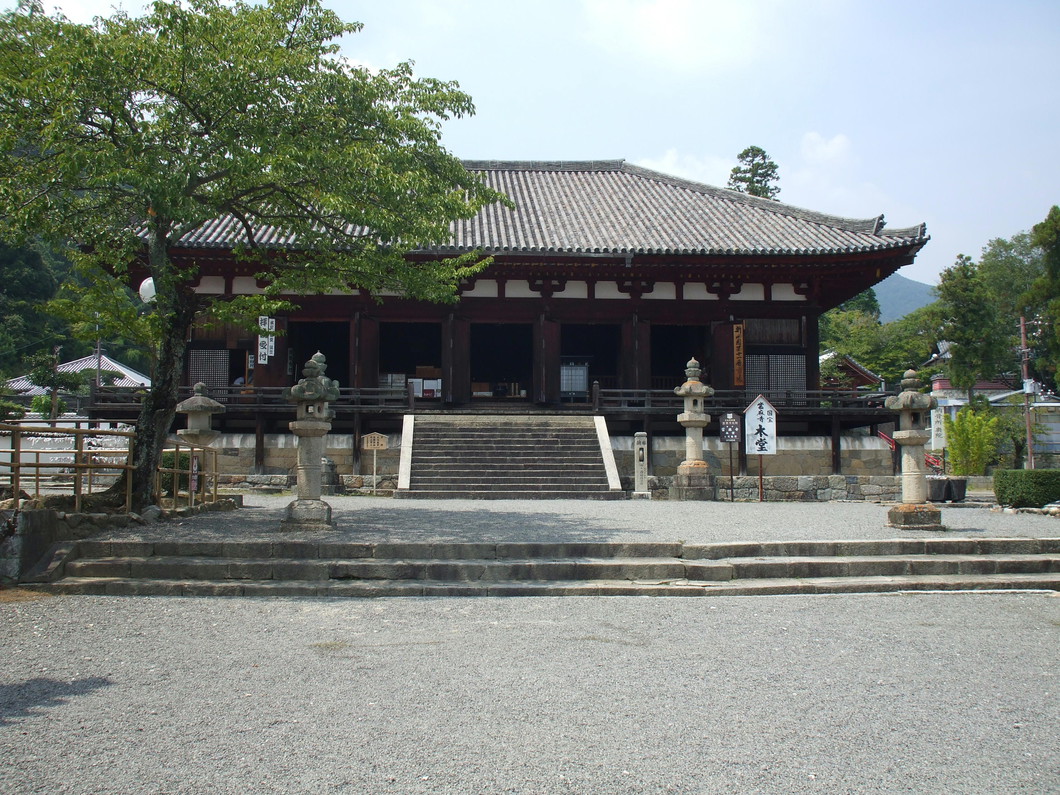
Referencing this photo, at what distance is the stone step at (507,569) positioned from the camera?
7.52 metres

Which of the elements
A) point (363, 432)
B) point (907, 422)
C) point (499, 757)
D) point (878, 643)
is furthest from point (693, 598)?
point (363, 432)

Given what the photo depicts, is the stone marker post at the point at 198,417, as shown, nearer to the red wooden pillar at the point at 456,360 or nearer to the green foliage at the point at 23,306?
the red wooden pillar at the point at 456,360

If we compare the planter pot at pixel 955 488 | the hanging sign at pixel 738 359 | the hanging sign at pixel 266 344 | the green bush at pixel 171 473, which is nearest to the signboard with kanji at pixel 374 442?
the green bush at pixel 171 473

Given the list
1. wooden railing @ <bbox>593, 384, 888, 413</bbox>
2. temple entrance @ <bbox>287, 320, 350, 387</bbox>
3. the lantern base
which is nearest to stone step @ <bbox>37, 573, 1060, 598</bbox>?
the lantern base

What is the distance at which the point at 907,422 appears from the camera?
1004 centimetres

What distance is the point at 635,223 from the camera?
20641mm

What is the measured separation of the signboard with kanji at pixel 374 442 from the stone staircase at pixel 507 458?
552 mm

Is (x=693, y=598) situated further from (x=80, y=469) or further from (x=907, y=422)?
(x=80, y=469)

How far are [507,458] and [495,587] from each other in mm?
8748

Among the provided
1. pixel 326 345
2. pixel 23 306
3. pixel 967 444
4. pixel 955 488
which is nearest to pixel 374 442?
pixel 326 345

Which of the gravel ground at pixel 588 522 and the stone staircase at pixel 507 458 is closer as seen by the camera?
the gravel ground at pixel 588 522

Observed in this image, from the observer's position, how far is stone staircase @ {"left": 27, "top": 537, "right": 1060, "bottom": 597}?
7.25 m

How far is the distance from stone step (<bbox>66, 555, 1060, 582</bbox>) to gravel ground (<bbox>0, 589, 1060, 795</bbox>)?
0.78 meters

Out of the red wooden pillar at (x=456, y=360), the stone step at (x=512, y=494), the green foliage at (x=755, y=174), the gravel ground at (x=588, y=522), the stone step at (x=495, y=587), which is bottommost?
the stone step at (x=495, y=587)
